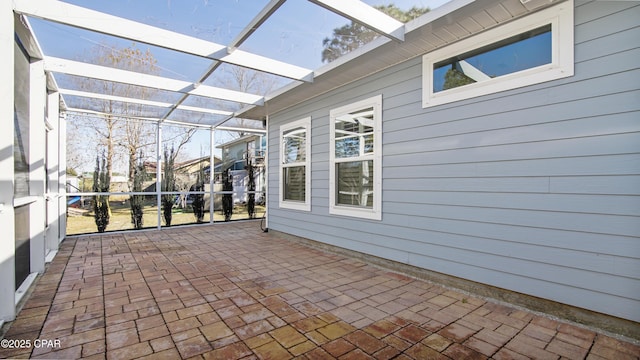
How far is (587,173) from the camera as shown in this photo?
2.07 meters

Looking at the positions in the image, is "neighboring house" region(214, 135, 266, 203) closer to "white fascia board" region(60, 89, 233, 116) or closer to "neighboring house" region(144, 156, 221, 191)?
"neighboring house" region(144, 156, 221, 191)

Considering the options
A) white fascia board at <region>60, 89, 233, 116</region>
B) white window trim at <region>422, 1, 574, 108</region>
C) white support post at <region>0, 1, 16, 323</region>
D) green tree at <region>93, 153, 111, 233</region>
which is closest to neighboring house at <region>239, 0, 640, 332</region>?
white window trim at <region>422, 1, 574, 108</region>

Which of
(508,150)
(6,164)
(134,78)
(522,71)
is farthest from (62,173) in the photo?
(522,71)

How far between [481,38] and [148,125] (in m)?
6.81

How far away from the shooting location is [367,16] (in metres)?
2.41

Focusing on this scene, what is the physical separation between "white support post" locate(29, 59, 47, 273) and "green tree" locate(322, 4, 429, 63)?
10.3ft

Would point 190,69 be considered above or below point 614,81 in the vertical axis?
above

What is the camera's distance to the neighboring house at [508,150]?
77.5 inches

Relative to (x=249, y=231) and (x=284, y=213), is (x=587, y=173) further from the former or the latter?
(x=249, y=231)

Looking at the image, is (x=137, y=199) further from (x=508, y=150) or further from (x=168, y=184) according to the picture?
(x=508, y=150)

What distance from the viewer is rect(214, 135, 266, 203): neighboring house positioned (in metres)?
7.80

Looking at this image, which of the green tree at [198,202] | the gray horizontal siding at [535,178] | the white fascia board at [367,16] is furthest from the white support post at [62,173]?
the gray horizontal siding at [535,178]

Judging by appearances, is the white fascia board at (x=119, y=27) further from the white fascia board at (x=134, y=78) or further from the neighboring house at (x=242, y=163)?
the neighboring house at (x=242, y=163)

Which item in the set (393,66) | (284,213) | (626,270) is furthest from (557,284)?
(284,213)
